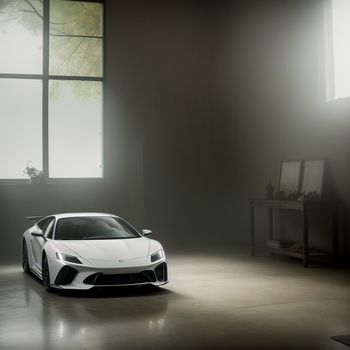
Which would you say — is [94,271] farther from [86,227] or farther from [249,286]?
[249,286]

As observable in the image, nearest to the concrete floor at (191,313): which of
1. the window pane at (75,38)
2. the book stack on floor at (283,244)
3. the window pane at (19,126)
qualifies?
the book stack on floor at (283,244)

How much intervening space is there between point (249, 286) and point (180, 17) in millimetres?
6404

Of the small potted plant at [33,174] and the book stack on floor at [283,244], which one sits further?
the small potted plant at [33,174]

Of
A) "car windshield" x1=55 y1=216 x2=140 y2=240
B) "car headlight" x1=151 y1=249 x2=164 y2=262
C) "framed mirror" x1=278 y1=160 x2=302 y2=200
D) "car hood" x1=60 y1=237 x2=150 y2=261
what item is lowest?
"car headlight" x1=151 y1=249 x2=164 y2=262

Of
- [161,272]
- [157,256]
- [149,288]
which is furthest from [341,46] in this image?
[149,288]

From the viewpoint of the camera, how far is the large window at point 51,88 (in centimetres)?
1049

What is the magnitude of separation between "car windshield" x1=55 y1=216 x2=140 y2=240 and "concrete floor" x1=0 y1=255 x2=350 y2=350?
69 cm

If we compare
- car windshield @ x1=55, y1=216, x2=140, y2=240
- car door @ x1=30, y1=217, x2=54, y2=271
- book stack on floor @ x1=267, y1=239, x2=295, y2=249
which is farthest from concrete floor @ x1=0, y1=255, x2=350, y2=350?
book stack on floor @ x1=267, y1=239, x2=295, y2=249

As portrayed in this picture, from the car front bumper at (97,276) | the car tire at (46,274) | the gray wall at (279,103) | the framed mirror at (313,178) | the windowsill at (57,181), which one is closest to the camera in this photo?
the car front bumper at (97,276)

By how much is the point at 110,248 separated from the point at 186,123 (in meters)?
5.39

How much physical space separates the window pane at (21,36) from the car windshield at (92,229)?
436 cm

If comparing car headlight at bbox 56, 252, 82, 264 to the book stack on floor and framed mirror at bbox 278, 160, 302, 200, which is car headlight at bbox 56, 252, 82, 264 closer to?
the book stack on floor

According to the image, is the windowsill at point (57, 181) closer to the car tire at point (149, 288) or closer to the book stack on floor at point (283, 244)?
the book stack on floor at point (283, 244)

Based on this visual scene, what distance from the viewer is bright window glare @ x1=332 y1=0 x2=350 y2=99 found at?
868cm
